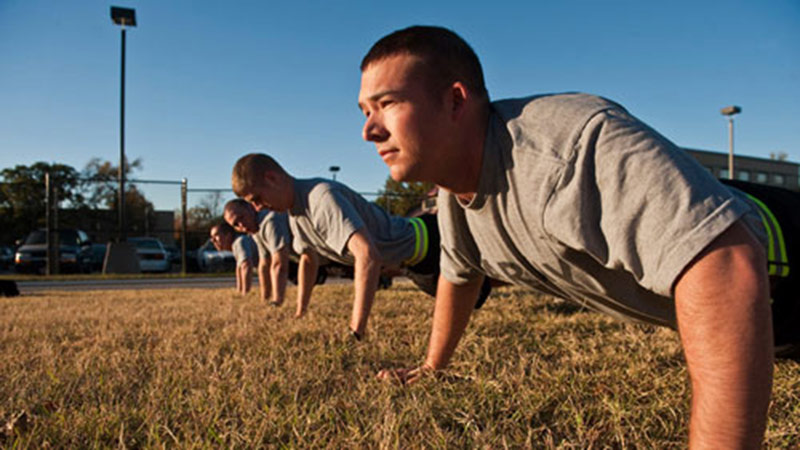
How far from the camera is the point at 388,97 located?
160cm

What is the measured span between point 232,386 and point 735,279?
6.07ft

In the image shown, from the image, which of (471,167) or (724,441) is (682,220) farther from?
(471,167)

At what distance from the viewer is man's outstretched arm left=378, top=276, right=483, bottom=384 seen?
2322 mm

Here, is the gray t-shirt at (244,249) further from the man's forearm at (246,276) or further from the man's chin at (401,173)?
the man's chin at (401,173)

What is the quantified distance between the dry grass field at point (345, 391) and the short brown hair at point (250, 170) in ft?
3.88

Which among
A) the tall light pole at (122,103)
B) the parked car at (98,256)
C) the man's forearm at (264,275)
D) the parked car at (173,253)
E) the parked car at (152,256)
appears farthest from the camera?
the parked car at (173,253)

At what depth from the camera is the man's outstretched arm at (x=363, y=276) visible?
3379 mm

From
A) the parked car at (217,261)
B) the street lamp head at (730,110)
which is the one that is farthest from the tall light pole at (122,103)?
the street lamp head at (730,110)

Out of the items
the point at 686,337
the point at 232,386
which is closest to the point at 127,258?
the point at 232,386

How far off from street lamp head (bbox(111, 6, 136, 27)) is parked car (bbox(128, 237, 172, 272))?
25.1 ft

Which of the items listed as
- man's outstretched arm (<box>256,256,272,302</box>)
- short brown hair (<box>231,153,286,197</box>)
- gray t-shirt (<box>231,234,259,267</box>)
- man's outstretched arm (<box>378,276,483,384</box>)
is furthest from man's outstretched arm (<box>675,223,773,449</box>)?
gray t-shirt (<box>231,234,259,267</box>)

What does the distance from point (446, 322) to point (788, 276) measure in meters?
1.22

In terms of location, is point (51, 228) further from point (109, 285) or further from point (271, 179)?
point (271, 179)

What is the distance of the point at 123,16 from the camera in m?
19.1
